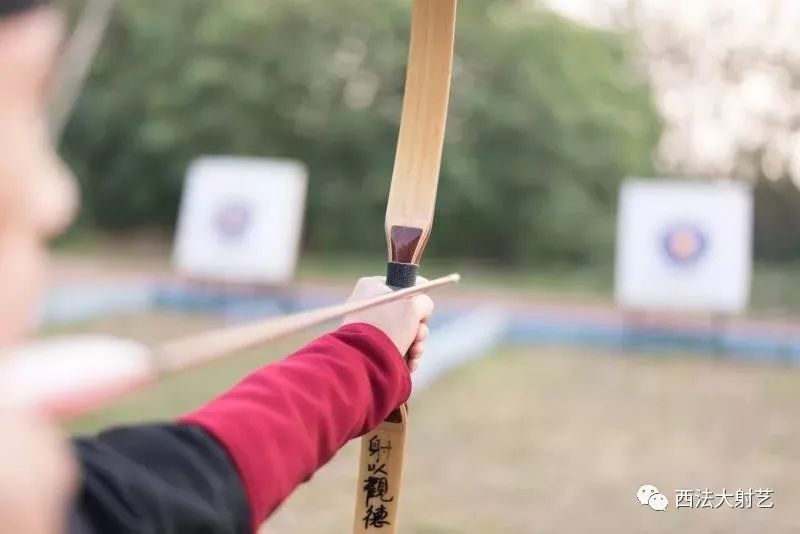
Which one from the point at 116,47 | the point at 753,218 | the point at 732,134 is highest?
the point at 116,47

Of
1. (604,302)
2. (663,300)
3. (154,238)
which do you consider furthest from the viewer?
(154,238)

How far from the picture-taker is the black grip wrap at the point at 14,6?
0.29 m

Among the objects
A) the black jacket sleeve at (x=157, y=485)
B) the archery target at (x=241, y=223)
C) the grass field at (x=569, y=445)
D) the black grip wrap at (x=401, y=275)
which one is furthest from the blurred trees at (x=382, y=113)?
the black jacket sleeve at (x=157, y=485)

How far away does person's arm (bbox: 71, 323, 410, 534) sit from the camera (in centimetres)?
34

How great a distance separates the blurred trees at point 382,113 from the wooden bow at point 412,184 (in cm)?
797

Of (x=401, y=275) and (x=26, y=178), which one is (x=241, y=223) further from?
(x=26, y=178)

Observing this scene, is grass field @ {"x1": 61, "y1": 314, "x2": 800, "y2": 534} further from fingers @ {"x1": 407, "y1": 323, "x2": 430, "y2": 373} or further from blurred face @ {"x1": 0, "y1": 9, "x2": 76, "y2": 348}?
blurred face @ {"x1": 0, "y1": 9, "x2": 76, "y2": 348}

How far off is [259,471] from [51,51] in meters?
0.19

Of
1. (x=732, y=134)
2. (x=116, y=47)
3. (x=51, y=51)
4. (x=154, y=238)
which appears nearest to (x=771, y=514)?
(x=51, y=51)

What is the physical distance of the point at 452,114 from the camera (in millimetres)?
8898

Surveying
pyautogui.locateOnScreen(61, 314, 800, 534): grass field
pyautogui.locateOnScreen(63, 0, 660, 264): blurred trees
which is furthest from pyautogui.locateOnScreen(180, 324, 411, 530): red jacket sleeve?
pyautogui.locateOnScreen(63, 0, 660, 264): blurred trees

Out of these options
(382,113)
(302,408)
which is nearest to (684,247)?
(382,113)

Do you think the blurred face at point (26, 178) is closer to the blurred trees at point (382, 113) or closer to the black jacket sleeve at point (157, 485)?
the black jacket sleeve at point (157, 485)

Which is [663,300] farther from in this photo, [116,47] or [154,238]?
[116,47]
